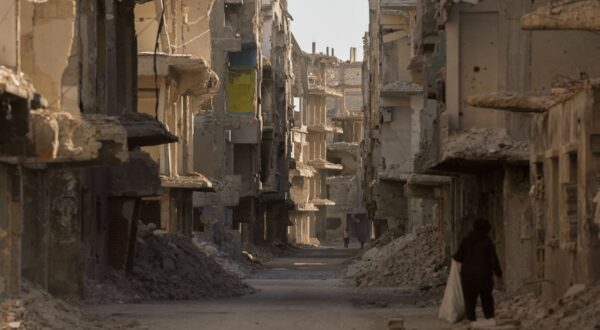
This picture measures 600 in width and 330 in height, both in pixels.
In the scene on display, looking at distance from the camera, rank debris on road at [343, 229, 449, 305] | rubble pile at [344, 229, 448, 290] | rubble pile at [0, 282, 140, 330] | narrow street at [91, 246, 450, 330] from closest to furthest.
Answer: rubble pile at [0, 282, 140, 330] < narrow street at [91, 246, 450, 330] < debris on road at [343, 229, 449, 305] < rubble pile at [344, 229, 448, 290]

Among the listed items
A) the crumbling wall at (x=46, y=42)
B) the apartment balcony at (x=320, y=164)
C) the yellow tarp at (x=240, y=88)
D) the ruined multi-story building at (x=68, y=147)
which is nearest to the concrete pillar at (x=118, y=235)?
the ruined multi-story building at (x=68, y=147)

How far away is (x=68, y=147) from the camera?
83.5ft

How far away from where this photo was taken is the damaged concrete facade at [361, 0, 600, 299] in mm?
20734

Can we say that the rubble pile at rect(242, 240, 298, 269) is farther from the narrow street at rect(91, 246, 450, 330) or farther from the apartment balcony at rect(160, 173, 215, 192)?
the narrow street at rect(91, 246, 450, 330)

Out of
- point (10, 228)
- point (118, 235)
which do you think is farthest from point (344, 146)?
point (10, 228)

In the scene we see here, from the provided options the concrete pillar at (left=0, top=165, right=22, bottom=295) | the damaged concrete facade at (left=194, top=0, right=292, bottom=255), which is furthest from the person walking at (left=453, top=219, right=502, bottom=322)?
the damaged concrete facade at (left=194, top=0, right=292, bottom=255)

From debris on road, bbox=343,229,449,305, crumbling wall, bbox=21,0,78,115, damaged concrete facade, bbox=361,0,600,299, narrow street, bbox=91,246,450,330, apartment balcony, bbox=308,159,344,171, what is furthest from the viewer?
apartment balcony, bbox=308,159,344,171

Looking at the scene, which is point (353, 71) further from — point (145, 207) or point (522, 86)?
point (522, 86)

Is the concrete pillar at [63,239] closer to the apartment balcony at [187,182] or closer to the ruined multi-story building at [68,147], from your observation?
the ruined multi-story building at [68,147]

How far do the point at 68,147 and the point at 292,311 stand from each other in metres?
4.66

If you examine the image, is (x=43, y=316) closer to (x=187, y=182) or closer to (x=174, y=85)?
(x=174, y=85)

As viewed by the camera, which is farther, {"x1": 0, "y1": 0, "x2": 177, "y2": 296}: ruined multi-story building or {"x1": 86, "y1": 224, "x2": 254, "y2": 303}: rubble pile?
{"x1": 86, "y1": 224, "x2": 254, "y2": 303}: rubble pile

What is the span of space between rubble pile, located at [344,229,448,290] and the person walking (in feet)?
45.5

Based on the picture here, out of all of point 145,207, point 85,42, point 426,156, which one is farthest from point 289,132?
point 85,42
